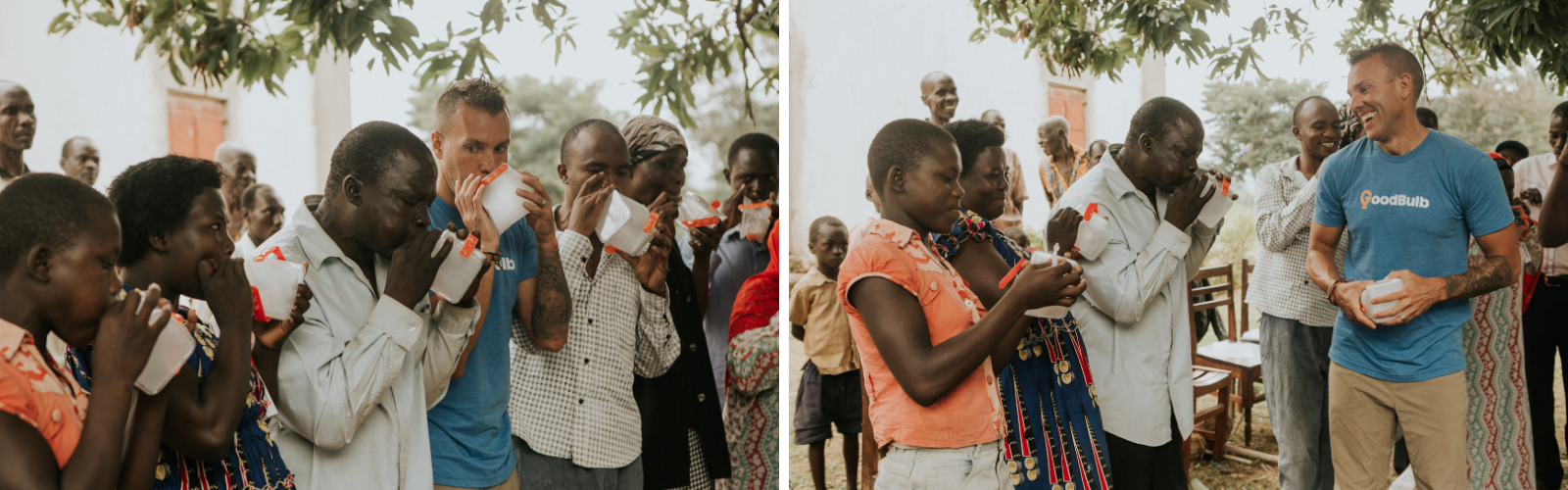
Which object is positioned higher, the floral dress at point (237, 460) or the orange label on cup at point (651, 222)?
the orange label on cup at point (651, 222)

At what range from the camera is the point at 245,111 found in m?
2.65

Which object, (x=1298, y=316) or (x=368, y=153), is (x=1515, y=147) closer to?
(x=1298, y=316)

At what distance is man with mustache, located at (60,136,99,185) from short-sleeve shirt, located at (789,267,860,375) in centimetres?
227

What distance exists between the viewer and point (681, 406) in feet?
8.75

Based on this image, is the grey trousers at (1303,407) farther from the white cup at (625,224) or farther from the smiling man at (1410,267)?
the white cup at (625,224)

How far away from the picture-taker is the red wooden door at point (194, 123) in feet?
8.52

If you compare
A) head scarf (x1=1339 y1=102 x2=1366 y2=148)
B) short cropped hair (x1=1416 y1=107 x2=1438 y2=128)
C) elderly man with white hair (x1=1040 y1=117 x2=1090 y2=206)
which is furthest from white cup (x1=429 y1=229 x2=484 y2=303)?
short cropped hair (x1=1416 y1=107 x2=1438 y2=128)

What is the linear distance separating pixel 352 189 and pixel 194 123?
1.20 meters

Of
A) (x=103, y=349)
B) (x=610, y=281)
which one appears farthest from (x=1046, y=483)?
(x=103, y=349)

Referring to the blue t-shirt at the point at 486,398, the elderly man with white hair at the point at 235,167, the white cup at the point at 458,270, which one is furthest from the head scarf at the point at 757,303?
the elderly man with white hair at the point at 235,167

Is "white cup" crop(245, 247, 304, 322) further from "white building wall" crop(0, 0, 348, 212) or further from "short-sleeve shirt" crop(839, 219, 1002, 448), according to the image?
"white building wall" crop(0, 0, 348, 212)

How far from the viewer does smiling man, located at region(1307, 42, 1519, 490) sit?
267cm

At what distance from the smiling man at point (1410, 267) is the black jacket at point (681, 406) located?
1.92 m

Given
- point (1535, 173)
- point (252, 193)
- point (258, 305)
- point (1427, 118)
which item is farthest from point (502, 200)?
point (1535, 173)
